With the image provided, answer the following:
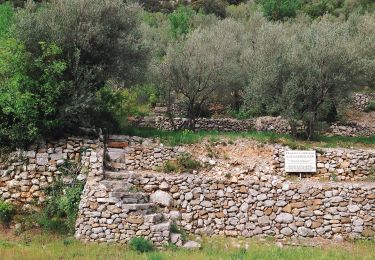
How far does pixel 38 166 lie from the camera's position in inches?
626

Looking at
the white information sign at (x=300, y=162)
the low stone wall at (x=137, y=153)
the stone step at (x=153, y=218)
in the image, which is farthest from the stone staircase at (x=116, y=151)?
the white information sign at (x=300, y=162)

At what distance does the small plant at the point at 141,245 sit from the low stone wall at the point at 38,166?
10.1ft

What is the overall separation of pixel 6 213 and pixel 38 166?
78.3 inches

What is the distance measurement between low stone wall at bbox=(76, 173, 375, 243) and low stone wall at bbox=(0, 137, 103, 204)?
1.44 m

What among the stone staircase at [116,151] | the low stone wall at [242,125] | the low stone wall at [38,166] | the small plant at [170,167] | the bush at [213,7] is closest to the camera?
the low stone wall at [38,166]

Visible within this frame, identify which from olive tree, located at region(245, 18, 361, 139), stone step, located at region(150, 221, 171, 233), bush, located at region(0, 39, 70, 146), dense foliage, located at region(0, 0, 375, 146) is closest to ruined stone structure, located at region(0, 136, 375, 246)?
stone step, located at region(150, 221, 171, 233)

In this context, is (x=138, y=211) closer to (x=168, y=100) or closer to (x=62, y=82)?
(x=62, y=82)

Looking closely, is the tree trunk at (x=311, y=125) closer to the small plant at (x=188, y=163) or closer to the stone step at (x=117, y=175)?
the small plant at (x=188, y=163)

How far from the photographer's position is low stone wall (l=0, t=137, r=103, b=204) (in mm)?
15516

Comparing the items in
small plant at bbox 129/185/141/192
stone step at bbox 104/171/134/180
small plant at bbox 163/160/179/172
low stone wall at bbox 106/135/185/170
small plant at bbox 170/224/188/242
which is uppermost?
low stone wall at bbox 106/135/185/170

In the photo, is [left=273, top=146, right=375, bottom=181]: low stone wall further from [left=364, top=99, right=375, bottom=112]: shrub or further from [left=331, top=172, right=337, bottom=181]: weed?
[left=364, top=99, right=375, bottom=112]: shrub

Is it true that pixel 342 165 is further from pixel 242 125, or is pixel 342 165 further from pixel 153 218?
pixel 242 125

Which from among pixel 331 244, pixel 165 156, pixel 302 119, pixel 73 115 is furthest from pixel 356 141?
pixel 73 115

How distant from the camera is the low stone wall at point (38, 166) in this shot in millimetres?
15516
